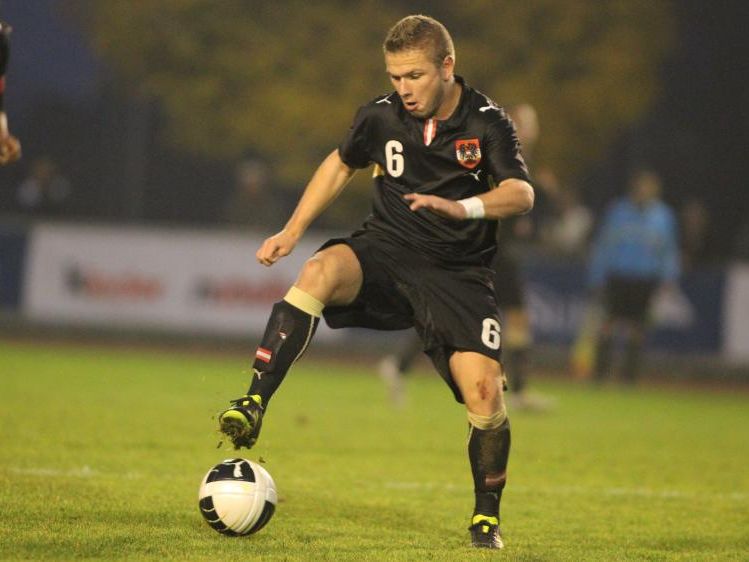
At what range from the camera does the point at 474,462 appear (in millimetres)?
6551

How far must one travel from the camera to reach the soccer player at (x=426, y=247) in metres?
6.31

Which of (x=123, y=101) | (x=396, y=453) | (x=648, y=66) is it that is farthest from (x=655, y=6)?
(x=396, y=453)

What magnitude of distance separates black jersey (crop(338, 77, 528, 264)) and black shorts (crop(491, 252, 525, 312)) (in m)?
6.10

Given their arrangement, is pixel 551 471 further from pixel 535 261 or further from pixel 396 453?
pixel 535 261

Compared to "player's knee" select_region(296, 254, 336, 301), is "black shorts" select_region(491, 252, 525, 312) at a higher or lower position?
higher

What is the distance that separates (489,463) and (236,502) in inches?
45.2

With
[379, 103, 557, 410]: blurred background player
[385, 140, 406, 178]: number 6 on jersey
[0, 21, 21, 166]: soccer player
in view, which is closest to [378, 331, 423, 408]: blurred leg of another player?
[379, 103, 557, 410]: blurred background player

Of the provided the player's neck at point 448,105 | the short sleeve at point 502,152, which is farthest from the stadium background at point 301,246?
the player's neck at point 448,105

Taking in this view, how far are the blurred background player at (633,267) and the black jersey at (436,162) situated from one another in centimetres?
1084

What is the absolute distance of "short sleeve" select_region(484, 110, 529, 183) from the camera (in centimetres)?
633

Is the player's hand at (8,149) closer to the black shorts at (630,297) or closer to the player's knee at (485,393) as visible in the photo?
the player's knee at (485,393)

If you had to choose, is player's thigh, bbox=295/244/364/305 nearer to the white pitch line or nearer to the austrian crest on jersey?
the austrian crest on jersey

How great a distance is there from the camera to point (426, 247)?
662 centimetres

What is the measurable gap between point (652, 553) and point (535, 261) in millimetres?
13495
